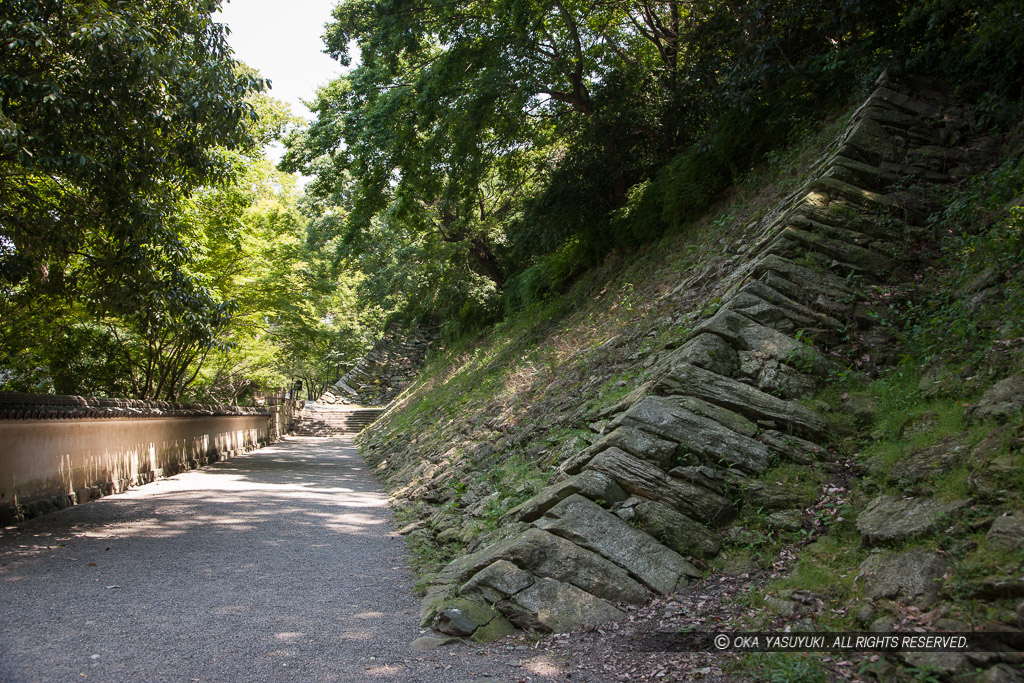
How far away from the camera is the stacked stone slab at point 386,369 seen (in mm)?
37625

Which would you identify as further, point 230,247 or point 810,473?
point 230,247

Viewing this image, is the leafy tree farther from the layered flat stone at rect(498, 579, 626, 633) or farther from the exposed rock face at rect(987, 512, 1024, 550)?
the exposed rock face at rect(987, 512, 1024, 550)

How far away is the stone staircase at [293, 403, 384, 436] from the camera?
30.5 meters

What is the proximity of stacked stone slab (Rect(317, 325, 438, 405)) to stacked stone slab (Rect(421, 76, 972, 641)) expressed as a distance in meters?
31.0

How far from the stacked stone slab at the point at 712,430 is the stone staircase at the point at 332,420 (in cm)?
2617

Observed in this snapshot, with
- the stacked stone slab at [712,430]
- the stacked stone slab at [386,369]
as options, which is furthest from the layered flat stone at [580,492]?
the stacked stone slab at [386,369]

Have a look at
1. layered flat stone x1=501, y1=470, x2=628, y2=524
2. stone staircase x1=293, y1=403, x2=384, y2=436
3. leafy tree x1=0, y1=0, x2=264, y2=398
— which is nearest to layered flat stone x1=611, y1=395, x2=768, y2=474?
layered flat stone x1=501, y1=470, x2=628, y2=524

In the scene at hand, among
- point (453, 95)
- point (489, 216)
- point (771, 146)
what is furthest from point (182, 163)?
point (489, 216)

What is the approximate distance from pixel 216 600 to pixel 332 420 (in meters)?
28.0

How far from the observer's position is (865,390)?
544 centimetres

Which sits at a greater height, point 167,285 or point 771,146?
point 771,146

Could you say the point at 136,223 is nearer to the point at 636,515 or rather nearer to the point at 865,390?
the point at 636,515

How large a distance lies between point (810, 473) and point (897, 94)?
6319 millimetres

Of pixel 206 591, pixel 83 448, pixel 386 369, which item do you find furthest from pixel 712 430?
pixel 386 369
